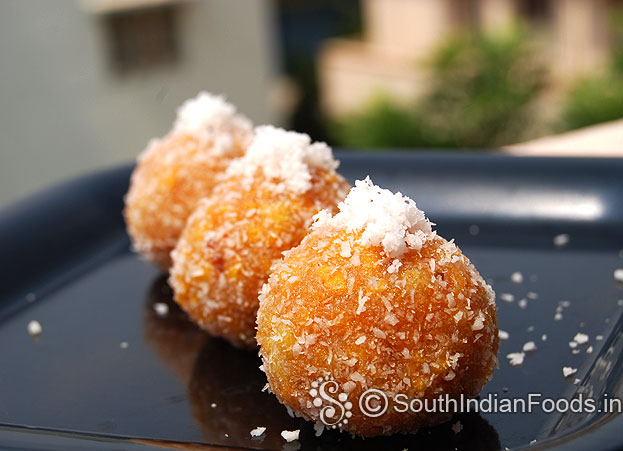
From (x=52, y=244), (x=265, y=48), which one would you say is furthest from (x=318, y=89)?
(x=52, y=244)

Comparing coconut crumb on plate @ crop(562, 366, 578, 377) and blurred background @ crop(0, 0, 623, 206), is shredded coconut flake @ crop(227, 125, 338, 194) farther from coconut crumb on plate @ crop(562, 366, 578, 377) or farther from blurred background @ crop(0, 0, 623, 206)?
blurred background @ crop(0, 0, 623, 206)

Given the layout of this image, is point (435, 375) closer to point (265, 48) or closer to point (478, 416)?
point (478, 416)

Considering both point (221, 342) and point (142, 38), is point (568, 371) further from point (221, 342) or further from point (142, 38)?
point (142, 38)

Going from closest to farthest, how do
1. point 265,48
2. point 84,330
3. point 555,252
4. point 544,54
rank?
point 84,330 < point 555,252 < point 544,54 < point 265,48

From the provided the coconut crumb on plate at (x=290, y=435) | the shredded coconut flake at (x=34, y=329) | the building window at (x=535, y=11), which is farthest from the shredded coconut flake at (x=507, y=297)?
the building window at (x=535, y=11)

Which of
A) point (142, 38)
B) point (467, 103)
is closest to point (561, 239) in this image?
point (467, 103)

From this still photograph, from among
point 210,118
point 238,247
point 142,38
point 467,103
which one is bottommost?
point 467,103
